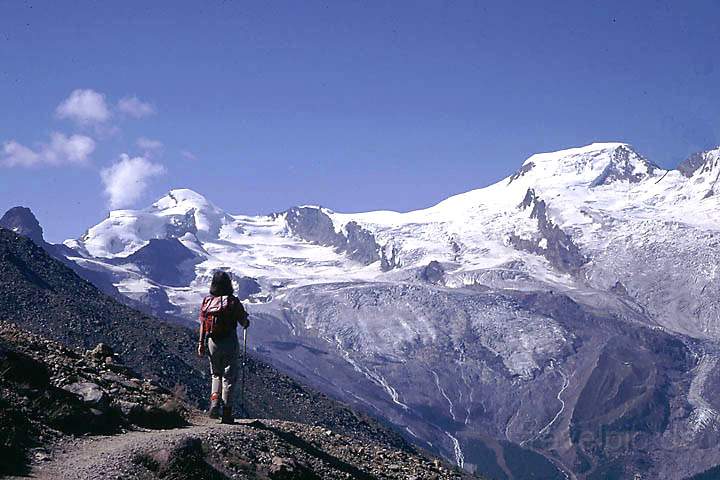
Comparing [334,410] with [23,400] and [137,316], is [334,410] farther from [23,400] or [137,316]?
[23,400]

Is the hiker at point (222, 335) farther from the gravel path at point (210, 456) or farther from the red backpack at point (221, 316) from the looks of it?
the gravel path at point (210, 456)

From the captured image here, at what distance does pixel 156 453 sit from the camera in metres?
14.1

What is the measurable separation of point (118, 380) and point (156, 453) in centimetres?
618

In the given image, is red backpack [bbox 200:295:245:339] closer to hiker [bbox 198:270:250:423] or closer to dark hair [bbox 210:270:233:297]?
hiker [bbox 198:270:250:423]

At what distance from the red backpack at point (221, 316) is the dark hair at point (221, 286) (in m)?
0.17

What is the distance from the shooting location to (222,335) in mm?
18547

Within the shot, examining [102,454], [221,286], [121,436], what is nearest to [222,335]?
[221,286]

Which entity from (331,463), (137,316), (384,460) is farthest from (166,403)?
(137,316)

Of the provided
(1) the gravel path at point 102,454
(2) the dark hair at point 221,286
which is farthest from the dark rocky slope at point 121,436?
(2) the dark hair at point 221,286

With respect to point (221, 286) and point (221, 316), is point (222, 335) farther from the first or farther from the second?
point (221, 286)

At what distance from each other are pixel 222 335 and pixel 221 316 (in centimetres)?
40

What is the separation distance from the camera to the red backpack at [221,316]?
60.6ft

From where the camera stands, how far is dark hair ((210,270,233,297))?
18.8m

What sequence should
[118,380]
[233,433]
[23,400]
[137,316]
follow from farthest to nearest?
[137,316] → [118,380] → [233,433] → [23,400]
